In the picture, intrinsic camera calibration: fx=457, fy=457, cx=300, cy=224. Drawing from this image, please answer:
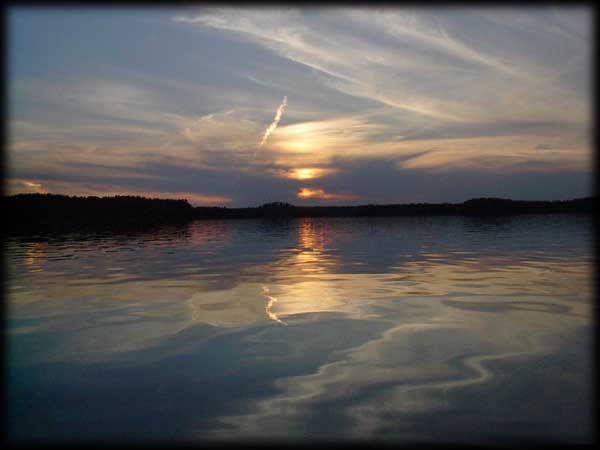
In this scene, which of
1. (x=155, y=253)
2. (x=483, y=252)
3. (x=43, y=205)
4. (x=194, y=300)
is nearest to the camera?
(x=194, y=300)

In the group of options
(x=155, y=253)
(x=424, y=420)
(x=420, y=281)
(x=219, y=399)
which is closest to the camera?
(x=424, y=420)

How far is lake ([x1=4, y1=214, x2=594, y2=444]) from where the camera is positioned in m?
5.56

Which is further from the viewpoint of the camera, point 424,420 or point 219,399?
point 219,399

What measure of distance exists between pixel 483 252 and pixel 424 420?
22203 millimetres

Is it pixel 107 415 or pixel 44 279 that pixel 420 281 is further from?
pixel 44 279

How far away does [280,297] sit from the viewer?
1354cm

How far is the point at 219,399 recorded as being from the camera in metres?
6.35

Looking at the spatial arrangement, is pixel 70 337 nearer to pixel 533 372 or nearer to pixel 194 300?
pixel 194 300

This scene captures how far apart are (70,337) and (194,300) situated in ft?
13.6

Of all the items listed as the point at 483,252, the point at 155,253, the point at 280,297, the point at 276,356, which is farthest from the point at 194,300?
the point at 483,252

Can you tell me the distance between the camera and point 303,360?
7.90 m

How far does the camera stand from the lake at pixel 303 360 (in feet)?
18.2

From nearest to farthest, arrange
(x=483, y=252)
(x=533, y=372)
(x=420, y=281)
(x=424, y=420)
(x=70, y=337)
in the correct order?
(x=424, y=420), (x=533, y=372), (x=70, y=337), (x=420, y=281), (x=483, y=252)

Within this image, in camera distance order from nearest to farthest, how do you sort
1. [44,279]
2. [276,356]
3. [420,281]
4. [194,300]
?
[276,356] < [194,300] < [420,281] < [44,279]
